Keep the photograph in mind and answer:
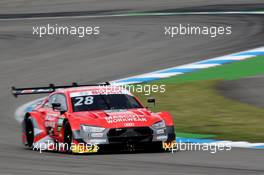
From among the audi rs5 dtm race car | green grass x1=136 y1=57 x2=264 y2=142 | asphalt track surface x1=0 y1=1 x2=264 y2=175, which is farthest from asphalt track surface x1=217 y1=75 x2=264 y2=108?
the audi rs5 dtm race car

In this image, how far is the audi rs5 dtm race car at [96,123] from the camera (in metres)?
14.6

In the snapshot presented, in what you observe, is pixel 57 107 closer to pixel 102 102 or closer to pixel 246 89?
pixel 102 102

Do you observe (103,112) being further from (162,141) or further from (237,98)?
(237,98)

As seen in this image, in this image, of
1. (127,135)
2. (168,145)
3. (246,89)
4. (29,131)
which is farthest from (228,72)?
(127,135)

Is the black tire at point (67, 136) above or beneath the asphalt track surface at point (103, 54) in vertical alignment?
beneath

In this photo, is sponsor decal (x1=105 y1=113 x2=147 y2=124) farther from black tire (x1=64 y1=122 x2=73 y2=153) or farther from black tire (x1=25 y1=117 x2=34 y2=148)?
black tire (x1=25 y1=117 x2=34 y2=148)

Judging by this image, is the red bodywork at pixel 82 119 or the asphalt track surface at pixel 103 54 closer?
the asphalt track surface at pixel 103 54

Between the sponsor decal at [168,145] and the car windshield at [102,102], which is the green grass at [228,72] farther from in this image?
the sponsor decal at [168,145]

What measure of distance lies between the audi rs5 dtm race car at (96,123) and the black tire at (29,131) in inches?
0.6

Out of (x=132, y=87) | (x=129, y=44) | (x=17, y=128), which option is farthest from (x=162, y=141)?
(x=129, y=44)

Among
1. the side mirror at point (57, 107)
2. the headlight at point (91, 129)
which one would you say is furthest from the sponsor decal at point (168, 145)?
the side mirror at point (57, 107)

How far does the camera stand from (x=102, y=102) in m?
15.6

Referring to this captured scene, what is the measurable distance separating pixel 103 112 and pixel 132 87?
8.78 metres

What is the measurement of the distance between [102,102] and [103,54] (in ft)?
44.0
